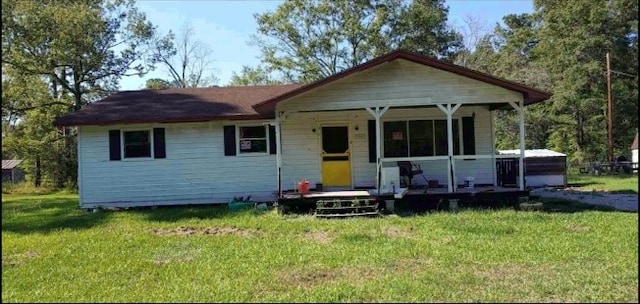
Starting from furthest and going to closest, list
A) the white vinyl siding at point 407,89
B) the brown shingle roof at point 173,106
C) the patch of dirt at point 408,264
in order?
the brown shingle roof at point 173,106
the white vinyl siding at point 407,89
the patch of dirt at point 408,264

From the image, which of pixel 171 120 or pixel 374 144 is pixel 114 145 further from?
pixel 374 144

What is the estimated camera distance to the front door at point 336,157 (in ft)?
50.4

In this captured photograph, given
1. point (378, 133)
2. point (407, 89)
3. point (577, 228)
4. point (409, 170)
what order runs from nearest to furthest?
point (577, 228), point (378, 133), point (407, 89), point (409, 170)

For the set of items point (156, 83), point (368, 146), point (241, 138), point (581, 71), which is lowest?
point (368, 146)

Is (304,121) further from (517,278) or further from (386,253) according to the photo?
(517,278)

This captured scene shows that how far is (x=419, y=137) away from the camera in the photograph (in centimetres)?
1538

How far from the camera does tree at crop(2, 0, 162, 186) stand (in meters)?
30.4

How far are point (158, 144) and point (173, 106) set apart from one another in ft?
4.95

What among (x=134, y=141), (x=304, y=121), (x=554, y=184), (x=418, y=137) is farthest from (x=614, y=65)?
(x=134, y=141)

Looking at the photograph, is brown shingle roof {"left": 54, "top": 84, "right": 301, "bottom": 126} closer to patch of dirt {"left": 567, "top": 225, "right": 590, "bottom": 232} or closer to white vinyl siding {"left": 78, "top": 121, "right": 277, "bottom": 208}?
white vinyl siding {"left": 78, "top": 121, "right": 277, "bottom": 208}

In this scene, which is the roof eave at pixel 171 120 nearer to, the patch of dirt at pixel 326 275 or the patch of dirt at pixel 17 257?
the patch of dirt at pixel 17 257

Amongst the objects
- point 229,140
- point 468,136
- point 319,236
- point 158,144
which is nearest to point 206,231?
point 319,236

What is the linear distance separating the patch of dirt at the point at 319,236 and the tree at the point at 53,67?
24.0 metres

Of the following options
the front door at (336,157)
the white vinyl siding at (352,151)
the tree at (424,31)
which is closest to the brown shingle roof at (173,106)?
the white vinyl siding at (352,151)
